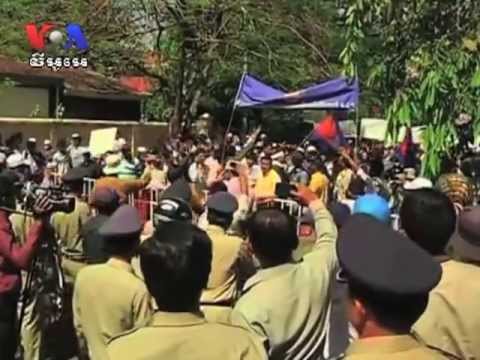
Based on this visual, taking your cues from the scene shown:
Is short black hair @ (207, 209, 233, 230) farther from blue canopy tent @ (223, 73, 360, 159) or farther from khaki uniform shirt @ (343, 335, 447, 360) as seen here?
blue canopy tent @ (223, 73, 360, 159)

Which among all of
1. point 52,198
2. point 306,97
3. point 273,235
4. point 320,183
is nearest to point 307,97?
point 306,97

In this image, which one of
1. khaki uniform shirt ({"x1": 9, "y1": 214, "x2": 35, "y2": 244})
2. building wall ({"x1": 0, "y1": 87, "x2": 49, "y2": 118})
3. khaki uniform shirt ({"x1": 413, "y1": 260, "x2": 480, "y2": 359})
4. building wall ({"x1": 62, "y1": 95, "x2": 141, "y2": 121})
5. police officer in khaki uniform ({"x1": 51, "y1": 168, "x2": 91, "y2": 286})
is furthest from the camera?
building wall ({"x1": 62, "y1": 95, "x2": 141, "y2": 121})

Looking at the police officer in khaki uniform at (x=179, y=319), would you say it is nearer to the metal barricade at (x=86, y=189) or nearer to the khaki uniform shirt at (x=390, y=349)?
the khaki uniform shirt at (x=390, y=349)

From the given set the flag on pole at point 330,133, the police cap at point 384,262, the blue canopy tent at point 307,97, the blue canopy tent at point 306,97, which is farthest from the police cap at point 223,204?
the flag on pole at point 330,133

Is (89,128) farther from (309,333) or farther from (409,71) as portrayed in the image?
(309,333)

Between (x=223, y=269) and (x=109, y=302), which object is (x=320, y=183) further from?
(x=109, y=302)

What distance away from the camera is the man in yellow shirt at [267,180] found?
1178 centimetres

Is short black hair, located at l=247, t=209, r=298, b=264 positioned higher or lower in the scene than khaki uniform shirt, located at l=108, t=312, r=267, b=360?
higher

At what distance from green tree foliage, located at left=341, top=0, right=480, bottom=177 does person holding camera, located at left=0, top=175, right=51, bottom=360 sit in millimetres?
2220

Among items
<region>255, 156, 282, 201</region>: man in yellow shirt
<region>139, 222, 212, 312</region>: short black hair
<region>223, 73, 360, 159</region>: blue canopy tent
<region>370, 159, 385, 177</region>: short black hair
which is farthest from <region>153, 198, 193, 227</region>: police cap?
<region>370, 159, 385, 177</region>: short black hair

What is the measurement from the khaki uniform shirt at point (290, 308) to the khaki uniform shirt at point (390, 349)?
1369 millimetres

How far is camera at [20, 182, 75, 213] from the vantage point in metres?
6.37

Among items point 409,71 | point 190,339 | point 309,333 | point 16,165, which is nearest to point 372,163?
point 16,165

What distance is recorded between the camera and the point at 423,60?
20.0 ft
